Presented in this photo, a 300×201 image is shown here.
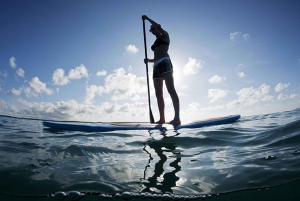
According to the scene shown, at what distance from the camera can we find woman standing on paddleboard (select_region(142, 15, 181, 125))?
4.88 meters

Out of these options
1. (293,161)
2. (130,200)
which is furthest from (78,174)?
(293,161)

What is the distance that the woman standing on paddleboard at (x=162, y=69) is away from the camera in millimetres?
4877

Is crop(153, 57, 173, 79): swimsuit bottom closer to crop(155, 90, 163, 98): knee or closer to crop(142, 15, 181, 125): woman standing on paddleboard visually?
crop(142, 15, 181, 125): woman standing on paddleboard

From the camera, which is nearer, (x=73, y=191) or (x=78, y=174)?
(x=73, y=191)

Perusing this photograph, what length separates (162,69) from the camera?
502cm

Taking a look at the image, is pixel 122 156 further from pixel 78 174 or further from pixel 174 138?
pixel 174 138

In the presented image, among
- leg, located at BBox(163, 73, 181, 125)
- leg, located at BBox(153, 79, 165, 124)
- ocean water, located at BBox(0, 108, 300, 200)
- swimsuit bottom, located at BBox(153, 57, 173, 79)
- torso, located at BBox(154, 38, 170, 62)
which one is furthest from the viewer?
leg, located at BBox(153, 79, 165, 124)

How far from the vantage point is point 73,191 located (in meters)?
1.51

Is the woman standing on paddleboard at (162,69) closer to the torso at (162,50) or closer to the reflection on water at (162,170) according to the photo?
the torso at (162,50)

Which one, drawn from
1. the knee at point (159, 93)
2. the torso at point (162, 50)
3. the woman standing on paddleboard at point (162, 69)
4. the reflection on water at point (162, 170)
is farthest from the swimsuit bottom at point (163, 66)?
the reflection on water at point (162, 170)

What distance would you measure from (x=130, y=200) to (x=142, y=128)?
10.2 ft

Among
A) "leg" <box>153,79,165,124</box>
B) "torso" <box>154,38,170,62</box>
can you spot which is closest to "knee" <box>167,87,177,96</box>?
"leg" <box>153,79,165,124</box>

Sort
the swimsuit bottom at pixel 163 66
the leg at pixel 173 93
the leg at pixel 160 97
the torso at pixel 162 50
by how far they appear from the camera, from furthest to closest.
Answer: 1. the leg at pixel 160 97
2. the torso at pixel 162 50
3. the swimsuit bottom at pixel 163 66
4. the leg at pixel 173 93

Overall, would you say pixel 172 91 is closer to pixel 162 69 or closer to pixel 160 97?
pixel 160 97
